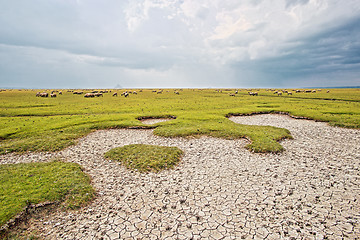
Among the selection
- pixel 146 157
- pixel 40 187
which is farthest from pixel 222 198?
pixel 40 187

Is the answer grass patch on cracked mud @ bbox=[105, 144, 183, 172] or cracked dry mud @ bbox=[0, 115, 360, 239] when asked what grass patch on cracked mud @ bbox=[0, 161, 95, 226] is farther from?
grass patch on cracked mud @ bbox=[105, 144, 183, 172]

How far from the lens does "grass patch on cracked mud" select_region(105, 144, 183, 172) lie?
1630 cm

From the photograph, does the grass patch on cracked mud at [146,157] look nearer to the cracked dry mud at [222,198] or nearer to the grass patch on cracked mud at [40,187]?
the cracked dry mud at [222,198]

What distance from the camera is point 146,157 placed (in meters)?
17.8

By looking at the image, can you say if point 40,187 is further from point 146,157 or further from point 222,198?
point 222,198

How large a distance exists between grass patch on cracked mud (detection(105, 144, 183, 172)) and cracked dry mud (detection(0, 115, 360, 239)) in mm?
864

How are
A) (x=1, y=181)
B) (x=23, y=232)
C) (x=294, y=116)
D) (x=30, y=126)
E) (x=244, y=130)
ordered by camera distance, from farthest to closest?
(x=294, y=116) → (x=30, y=126) → (x=244, y=130) → (x=1, y=181) → (x=23, y=232)

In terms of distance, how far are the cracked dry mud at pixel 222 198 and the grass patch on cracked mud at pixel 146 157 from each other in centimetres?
86

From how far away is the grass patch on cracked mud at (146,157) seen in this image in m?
16.3

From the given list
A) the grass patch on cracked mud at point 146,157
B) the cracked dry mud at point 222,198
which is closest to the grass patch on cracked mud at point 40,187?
the cracked dry mud at point 222,198

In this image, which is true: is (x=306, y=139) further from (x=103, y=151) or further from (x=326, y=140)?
(x=103, y=151)

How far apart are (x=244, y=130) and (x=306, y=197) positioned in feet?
51.4

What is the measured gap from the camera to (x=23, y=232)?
8.98 meters

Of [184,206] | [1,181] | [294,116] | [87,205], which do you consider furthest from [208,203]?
[294,116]
